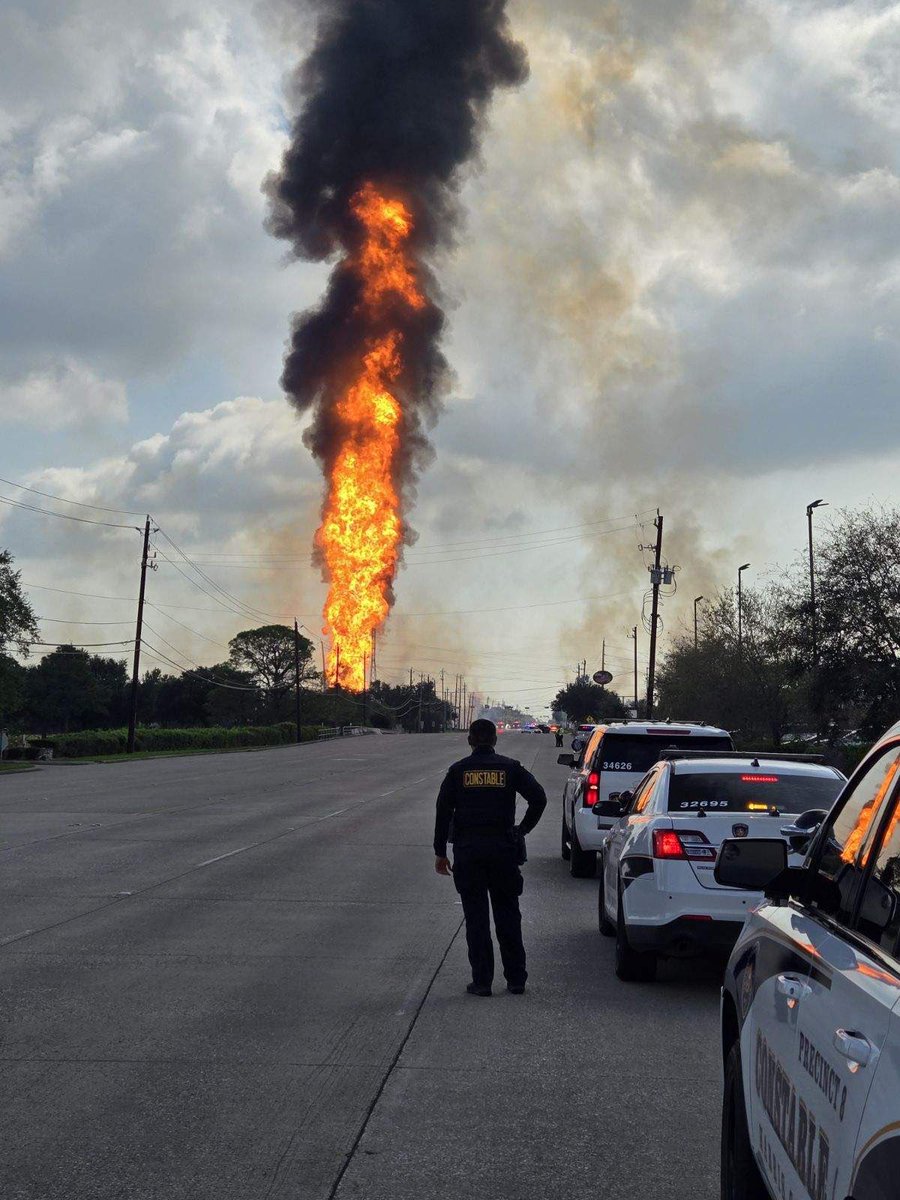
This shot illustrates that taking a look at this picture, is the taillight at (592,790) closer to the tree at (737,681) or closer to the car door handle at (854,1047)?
the car door handle at (854,1047)

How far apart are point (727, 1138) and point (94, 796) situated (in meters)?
28.2

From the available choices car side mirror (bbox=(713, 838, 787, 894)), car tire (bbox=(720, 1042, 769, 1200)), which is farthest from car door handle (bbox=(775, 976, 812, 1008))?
car tire (bbox=(720, 1042, 769, 1200))

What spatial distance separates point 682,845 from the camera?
9.15m

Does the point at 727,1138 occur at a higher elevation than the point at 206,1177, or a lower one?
higher

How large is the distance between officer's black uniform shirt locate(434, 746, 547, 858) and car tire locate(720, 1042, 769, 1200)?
15.2 ft

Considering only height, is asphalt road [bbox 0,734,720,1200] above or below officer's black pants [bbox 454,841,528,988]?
below

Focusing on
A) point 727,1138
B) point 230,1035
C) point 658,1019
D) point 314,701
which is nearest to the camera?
point 727,1138

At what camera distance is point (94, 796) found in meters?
30.8

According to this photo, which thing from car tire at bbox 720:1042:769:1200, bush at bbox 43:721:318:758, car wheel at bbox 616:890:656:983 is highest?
bush at bbox 43:721:318:758

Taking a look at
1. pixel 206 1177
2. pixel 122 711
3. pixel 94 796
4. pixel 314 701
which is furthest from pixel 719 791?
pixel 122 711

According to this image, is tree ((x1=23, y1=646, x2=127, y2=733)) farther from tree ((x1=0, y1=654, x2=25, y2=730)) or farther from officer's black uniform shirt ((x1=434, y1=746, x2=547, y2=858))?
officer's black uniform shirt ((x1=434, y1=746, x2=547, y2=858))

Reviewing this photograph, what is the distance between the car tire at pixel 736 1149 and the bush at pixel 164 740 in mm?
60753

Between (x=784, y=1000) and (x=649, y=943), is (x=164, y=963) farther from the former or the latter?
(x=784, y=1000)

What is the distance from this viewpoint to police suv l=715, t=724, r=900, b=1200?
2469 mm
